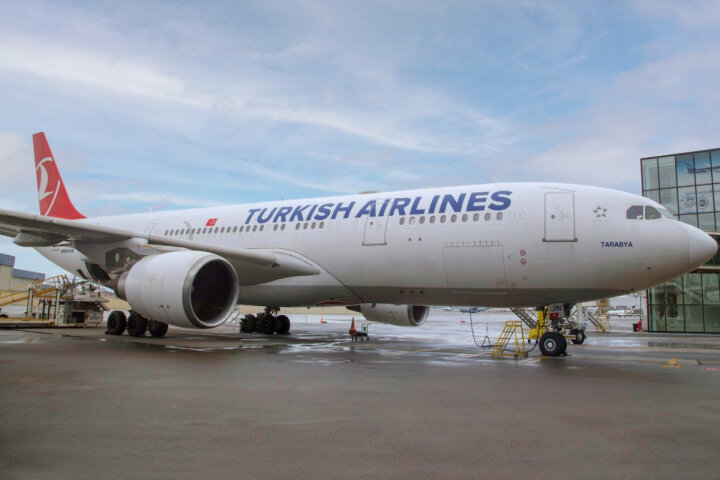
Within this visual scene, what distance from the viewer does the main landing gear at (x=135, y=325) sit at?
49.5ft

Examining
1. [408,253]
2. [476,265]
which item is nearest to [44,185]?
[408,253]

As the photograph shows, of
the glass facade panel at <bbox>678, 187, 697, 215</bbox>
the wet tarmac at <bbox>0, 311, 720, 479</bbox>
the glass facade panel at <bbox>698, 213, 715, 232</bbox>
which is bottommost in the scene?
the wet tarmac at <bbox>0, 311, 720, 479</bbox>

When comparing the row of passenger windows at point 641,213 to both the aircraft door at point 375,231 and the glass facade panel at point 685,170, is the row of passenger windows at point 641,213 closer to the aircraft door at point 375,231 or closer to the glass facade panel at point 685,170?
the aircraft door at point 375,231

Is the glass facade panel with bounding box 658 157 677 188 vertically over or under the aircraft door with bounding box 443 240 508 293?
over

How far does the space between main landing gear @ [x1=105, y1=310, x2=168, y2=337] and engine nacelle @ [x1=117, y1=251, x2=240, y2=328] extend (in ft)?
10.3

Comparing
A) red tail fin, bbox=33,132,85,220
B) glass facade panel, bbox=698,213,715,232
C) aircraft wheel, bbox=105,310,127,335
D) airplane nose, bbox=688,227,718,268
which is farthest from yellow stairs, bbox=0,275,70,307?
glass facade panel, bbox=698,213,715,232

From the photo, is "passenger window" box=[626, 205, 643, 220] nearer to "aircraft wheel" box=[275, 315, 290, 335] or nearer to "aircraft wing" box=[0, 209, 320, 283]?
"aircraft wing" box=[0, 209, 320, 283]

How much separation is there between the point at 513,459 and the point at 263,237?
38.3ft

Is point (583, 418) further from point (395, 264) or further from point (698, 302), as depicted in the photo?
point (698, 302)

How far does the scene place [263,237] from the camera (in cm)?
1477

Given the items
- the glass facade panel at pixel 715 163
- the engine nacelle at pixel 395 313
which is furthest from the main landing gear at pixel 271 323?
the glass facade panel at pixel 715 163

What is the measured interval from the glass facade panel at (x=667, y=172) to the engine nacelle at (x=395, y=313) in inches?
818

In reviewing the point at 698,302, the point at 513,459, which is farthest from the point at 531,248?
the point at 698,302

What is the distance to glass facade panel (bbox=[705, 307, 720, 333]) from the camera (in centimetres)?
2758
